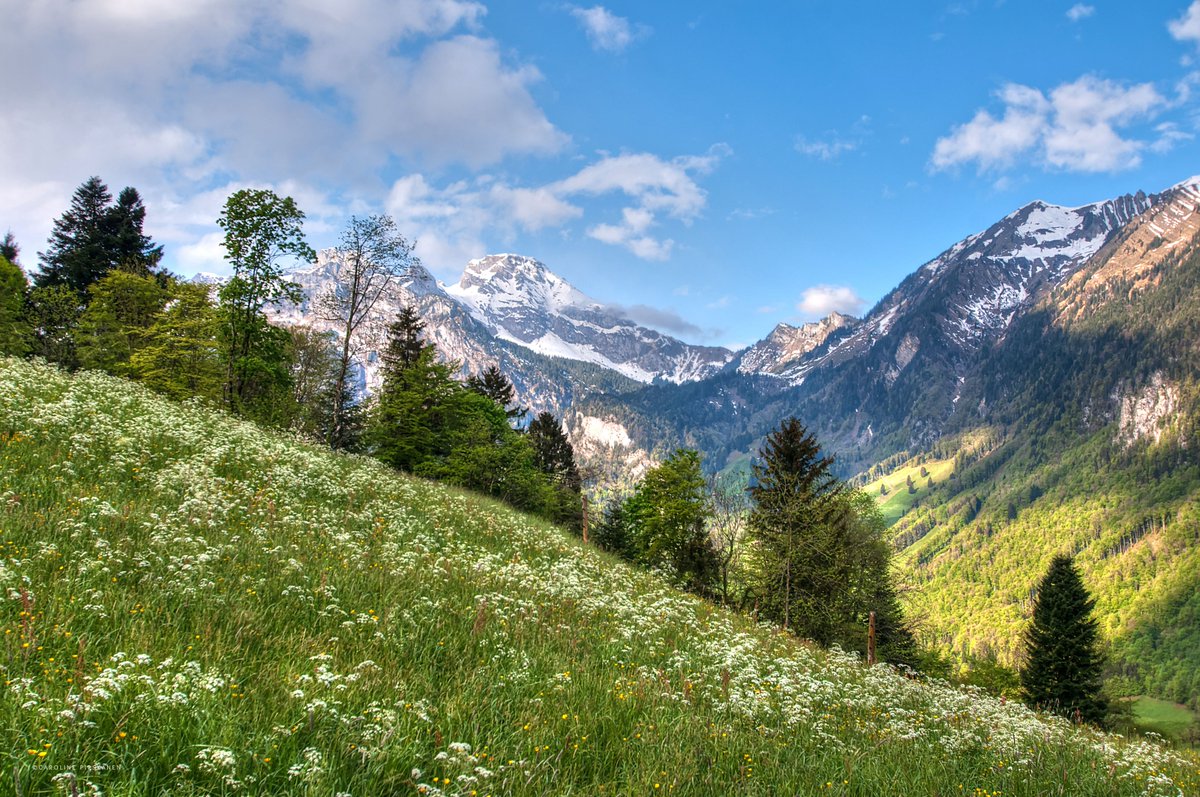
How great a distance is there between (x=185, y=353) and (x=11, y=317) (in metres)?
13.6

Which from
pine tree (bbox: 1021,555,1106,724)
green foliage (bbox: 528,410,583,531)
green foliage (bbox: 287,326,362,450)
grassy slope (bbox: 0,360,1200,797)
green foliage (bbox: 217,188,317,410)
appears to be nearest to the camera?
grassy slope (bbox: 0,360,1200,797)

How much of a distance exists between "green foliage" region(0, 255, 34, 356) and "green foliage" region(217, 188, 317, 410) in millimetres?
12068

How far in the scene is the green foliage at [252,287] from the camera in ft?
88.8

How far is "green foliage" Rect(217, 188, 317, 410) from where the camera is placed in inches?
1065

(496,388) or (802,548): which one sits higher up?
(496,388)

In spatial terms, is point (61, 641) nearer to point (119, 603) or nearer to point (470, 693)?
point (119, 603)

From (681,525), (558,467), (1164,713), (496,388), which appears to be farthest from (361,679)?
(1164,713)

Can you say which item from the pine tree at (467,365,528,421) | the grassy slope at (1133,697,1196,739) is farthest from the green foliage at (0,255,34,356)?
the grassy slope at (1133,697,1196,739)

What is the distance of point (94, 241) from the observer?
45.4m

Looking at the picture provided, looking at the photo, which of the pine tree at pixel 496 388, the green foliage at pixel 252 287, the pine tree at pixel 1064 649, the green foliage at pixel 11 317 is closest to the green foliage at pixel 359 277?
the green foliage at pixel 252 287

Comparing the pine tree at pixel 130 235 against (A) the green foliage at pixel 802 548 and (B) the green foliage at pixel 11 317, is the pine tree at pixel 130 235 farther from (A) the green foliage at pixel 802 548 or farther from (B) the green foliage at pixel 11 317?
(A) the green foliage at pixel 802 548

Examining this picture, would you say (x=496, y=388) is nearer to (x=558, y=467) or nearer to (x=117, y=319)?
(x=558, y=467)

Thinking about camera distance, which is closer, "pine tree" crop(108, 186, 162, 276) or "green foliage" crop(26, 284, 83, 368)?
"green foliage" crop(26, 284, 83, 368)

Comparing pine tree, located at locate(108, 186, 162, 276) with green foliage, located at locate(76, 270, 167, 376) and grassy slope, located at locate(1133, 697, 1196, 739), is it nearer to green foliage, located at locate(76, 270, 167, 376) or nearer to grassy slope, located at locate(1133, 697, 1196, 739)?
green foliage, located at locate(76, 270, 167, 376)
